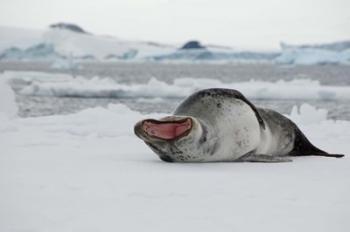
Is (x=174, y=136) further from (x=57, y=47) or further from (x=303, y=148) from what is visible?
(x=57, y=47)

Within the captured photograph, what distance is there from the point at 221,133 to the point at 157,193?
1.29 metres

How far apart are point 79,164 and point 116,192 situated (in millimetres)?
953

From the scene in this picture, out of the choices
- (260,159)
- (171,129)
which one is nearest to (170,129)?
(171,129)

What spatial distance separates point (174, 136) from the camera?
353 cm

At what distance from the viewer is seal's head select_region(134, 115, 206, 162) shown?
11.4 feet

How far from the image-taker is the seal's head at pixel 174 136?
11.4 feet

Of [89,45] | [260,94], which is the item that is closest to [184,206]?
[260,94]

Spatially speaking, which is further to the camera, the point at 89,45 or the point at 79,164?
the point at 89,45

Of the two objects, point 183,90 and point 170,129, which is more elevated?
point 170,129

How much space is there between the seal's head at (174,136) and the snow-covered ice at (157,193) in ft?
0.38

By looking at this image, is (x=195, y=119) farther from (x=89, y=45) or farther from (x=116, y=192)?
(x=89, y=45)

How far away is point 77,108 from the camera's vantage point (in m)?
14.2

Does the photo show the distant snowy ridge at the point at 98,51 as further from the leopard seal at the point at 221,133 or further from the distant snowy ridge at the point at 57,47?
the leopard seal at the point at 221,133

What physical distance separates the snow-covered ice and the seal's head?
0.38 ft
